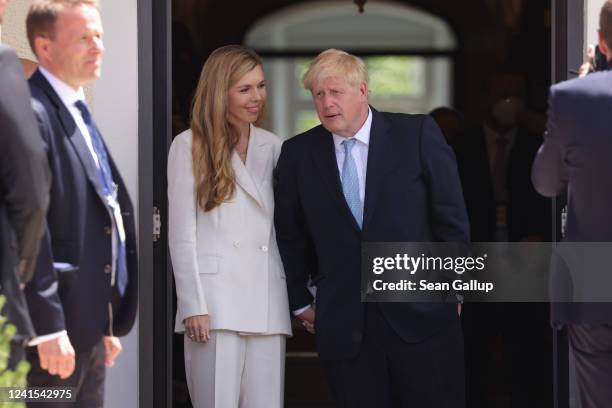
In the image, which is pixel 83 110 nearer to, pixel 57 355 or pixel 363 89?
pixel 57 355

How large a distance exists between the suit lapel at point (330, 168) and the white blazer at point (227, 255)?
0.25 m

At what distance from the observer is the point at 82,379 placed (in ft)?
11.1

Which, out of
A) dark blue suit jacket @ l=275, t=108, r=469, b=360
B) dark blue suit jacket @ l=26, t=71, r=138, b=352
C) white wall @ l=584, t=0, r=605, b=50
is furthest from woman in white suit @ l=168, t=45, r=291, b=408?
white wall @ l=584, t=0, r=605, b=50

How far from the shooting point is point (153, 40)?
4.83 meters

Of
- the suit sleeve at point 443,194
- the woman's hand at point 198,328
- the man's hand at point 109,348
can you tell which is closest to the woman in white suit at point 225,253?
the woman's hand at point 198,328

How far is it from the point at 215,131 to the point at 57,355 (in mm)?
1479

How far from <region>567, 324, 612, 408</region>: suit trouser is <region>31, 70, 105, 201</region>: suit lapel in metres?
1.49

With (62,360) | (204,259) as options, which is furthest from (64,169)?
(204,259)

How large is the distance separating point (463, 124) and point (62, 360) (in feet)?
14.9

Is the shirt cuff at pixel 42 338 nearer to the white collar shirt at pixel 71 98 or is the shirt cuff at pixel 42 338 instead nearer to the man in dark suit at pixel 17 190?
the man in dark suit at pixel 17 190

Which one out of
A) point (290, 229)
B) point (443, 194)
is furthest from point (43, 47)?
point (443, 194)

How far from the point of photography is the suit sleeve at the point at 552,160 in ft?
Result: 11.7

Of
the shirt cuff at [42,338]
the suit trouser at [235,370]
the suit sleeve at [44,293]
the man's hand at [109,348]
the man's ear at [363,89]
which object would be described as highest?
the man's ear at [363,89]

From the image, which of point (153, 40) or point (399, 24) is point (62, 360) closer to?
point (153, 40)
